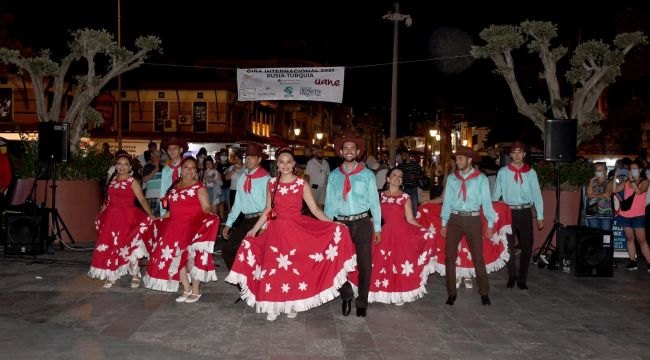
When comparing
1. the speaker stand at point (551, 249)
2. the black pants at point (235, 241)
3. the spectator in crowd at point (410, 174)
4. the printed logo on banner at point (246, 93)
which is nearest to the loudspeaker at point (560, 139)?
the speaker stand at point (551, 249)

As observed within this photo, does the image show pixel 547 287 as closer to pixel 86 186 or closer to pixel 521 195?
pixel 521 195

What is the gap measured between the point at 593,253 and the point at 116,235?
279 inches

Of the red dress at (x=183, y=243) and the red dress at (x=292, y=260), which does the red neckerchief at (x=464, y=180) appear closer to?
the red dress at (x=292, y=260)

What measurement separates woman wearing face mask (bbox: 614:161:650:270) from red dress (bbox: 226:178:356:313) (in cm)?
611

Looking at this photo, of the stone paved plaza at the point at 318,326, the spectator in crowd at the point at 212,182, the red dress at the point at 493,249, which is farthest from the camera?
the spectator in crowd at the point at 212,182

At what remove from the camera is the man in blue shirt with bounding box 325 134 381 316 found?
7008mm

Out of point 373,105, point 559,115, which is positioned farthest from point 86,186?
point 373,105

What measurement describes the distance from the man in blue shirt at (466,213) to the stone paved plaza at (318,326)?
0.37 m

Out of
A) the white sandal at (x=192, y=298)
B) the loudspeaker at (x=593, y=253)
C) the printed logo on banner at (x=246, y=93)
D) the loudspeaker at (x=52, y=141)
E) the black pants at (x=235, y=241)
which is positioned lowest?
the white sandal at (x=192, y=298)

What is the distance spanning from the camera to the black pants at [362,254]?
7.06 metres

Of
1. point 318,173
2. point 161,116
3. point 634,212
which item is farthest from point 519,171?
point 161,116

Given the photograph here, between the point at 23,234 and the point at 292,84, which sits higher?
the point at 292,84

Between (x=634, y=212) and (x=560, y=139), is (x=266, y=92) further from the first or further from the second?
(x=634, y=212)

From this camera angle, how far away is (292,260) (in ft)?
21.7
